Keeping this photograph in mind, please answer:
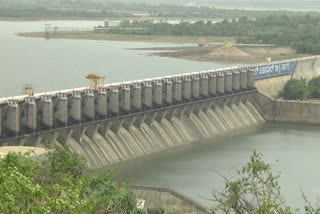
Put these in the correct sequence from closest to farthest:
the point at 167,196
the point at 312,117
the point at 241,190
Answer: the point at 241,190, the point at 167,196, the point at 312,117

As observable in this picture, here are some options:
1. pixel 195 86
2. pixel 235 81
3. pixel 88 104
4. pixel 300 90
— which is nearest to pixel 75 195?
pixel 88 104

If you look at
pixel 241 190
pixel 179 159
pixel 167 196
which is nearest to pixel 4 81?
pixel 179 159

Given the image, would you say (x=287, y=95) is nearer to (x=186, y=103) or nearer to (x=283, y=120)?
(x=283, y=120)

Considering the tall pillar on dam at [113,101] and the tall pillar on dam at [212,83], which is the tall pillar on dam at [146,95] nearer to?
the tall pillar on dam at [113,101]

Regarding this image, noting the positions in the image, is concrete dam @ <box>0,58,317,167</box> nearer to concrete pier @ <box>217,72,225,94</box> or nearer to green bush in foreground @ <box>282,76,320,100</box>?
concrete pier @ <box>217,72,225,94</box>

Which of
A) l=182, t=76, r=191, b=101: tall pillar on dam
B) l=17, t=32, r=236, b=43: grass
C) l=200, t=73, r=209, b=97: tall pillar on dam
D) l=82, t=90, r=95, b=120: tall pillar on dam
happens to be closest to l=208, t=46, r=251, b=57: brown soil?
l=17, t=32, r=236, b=43: grass

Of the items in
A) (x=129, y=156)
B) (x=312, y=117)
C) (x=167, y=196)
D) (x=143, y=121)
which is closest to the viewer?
(x=167, y=196)

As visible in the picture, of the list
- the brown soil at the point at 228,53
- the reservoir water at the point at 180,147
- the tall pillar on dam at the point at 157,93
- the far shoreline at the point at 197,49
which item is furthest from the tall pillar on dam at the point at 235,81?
the brown soil at the point at 228,53
